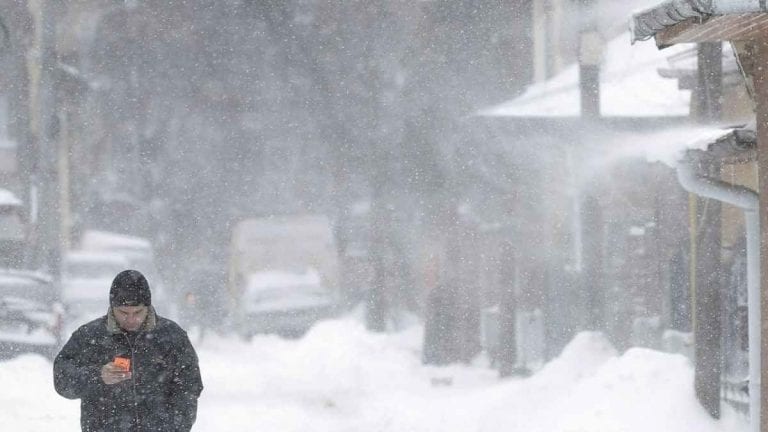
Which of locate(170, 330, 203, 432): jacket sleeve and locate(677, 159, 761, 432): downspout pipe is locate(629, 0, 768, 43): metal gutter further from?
locate(170, 330, 203, 432): jacket sleeve

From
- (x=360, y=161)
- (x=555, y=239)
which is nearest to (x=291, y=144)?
(x=360, y=161)

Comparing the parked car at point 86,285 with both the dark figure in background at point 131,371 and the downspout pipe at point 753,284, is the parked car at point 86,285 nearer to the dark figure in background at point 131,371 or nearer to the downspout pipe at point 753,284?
the downspout pipe at point 753,284

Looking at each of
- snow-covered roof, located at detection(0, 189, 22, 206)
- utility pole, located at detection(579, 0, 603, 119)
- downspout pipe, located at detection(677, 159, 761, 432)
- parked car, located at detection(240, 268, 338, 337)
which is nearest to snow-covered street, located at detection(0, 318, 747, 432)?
parked car, located at detection(240, 268, 338, 337)

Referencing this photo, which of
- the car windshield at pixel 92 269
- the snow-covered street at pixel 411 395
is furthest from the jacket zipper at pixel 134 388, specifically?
the car windshield at pixel 92 269

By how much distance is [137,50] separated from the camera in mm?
33031

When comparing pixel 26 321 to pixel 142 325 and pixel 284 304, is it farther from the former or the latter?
pixel 142 325

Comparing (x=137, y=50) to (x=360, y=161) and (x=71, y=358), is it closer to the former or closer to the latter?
(x=360, y=161)

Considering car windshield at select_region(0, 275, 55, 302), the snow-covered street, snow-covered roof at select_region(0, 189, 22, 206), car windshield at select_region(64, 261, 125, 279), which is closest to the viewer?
the snow-covered street

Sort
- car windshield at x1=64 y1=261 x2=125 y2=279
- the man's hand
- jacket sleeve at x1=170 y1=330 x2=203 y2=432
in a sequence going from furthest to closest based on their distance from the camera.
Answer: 1. car windshield at x1=64 y1=261 x2=125 y2=279
2. jacket sleeve at x1=170 y1=330 x2=203 y2=432
3. the man's hand

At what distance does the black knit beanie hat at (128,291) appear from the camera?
4.29 metres

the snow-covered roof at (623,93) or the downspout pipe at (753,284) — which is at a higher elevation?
the snow-covered roof at (623,93)

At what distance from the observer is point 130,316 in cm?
432

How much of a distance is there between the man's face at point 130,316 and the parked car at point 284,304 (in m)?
15.9

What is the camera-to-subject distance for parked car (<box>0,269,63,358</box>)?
13.8 metres
